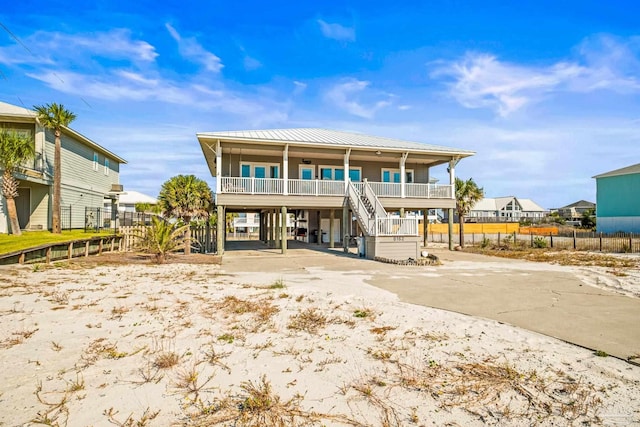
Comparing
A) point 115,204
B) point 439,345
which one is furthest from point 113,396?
point 115,204

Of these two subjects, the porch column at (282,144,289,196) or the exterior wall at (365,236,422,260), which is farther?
the porch column at (282,144,289,196)

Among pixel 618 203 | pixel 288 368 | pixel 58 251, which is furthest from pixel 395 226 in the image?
pixel 618 203

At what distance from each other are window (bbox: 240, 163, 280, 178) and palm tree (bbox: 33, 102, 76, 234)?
29.8 ft

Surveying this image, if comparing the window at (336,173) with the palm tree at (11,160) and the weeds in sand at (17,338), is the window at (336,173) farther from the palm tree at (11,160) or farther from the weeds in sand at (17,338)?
the weeds in sand at (17,338)

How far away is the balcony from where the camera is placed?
1833cm

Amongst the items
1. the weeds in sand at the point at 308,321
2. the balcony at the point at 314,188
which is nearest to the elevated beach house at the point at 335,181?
the balcony at the point at 314,188

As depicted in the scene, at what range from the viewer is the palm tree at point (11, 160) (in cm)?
1569

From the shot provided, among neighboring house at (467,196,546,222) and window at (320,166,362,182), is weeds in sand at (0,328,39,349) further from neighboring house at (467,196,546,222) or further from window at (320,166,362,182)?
neighboring house at (467,196,546,222)

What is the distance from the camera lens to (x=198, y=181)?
18.8m

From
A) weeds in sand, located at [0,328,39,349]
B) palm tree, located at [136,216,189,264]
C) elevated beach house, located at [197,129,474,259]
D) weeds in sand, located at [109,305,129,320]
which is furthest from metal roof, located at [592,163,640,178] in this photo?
weeds in sand, located at [0,328,39,349]

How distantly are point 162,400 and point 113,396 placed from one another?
486 millimetres

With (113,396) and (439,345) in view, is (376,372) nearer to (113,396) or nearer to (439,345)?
(439,345)

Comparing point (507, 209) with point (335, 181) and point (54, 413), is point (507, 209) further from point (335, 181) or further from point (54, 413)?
point (54, 413)

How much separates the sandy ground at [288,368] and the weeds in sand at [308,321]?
33 mm
